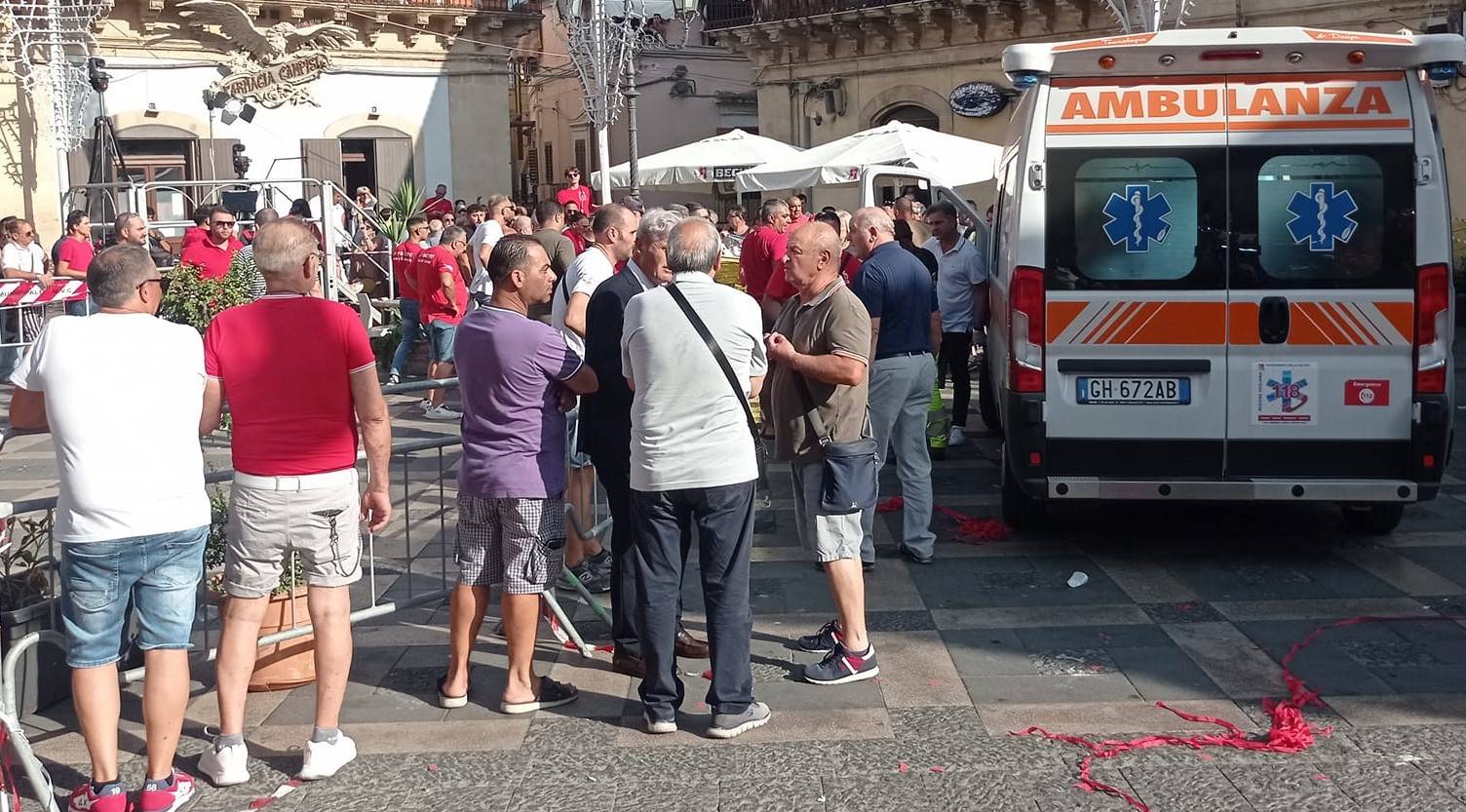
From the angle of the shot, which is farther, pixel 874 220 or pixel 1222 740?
pixel 874 220

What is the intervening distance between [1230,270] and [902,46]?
20145 mm

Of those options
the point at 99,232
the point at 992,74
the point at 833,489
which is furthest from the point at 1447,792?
the point at 992,74

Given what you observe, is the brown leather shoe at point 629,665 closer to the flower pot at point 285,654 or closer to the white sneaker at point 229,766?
the flower pot at point 285,654

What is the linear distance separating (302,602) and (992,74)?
21125 millimetres

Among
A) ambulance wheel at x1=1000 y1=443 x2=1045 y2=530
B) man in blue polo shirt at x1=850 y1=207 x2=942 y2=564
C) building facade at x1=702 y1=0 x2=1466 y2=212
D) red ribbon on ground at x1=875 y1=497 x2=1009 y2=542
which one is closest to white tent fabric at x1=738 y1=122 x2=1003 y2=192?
building facade at x1=702 y1=0 x2=1466 y2=212

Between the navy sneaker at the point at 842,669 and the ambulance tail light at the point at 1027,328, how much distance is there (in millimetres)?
1868

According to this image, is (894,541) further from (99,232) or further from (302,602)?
(99,232)

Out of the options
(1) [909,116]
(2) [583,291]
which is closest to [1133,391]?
(2) [583,291]

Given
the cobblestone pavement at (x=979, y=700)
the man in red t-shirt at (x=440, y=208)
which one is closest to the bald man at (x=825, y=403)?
the cobblestone pavement at (x=979, y=700)

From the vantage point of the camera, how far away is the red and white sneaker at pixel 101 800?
4.50 metres

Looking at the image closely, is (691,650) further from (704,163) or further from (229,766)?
(704,163)

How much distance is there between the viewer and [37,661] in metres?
5.35

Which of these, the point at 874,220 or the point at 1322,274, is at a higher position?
the point at 874,220

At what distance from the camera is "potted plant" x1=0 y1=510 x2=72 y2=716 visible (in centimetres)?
529
